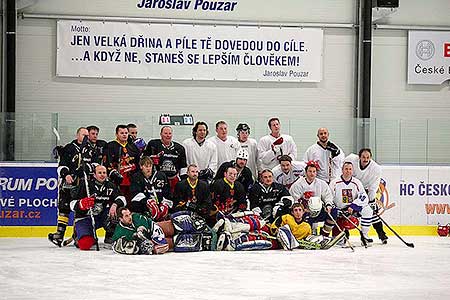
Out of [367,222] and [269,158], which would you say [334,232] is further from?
[269,158]

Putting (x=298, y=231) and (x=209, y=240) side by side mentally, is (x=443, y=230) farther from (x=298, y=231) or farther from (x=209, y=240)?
(x=209, y=240)

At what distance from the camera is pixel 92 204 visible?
35.0 feet

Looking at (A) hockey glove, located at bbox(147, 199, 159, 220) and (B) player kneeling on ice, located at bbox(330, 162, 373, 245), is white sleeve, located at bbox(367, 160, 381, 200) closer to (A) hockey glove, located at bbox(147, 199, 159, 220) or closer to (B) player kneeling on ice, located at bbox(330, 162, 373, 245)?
(B) player kneeling on ice, located at bbox(330, 162, 373, 245)

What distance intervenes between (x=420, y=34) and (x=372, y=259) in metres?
6.88

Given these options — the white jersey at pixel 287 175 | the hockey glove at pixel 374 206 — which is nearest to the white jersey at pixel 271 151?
the white jersey at pixel 287 175

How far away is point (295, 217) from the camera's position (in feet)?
35.7

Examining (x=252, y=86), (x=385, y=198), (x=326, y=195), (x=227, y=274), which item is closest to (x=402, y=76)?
(x=252, y=86)

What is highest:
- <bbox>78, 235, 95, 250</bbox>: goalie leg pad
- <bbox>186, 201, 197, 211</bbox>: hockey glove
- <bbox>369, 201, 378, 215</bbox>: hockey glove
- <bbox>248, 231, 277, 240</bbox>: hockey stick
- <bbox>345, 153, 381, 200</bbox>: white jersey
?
<bbox>345, 153, 381, 200</bbox>: white jersey

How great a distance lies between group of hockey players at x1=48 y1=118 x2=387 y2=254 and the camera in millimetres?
10609

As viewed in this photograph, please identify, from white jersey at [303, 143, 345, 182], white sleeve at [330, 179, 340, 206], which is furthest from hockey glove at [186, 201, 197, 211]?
white jersey at [303, 143, 345, 182]

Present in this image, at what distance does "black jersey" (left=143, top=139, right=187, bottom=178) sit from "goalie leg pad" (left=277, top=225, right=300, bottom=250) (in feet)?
4.73

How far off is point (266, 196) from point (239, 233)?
657mm

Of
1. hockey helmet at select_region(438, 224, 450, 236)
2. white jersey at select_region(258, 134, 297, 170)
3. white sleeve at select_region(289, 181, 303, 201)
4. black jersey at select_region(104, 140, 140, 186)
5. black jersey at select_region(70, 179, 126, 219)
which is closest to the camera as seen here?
black jersey at select_region(70, 179, 126, 219)

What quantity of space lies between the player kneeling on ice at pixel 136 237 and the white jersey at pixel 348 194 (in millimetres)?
2328
